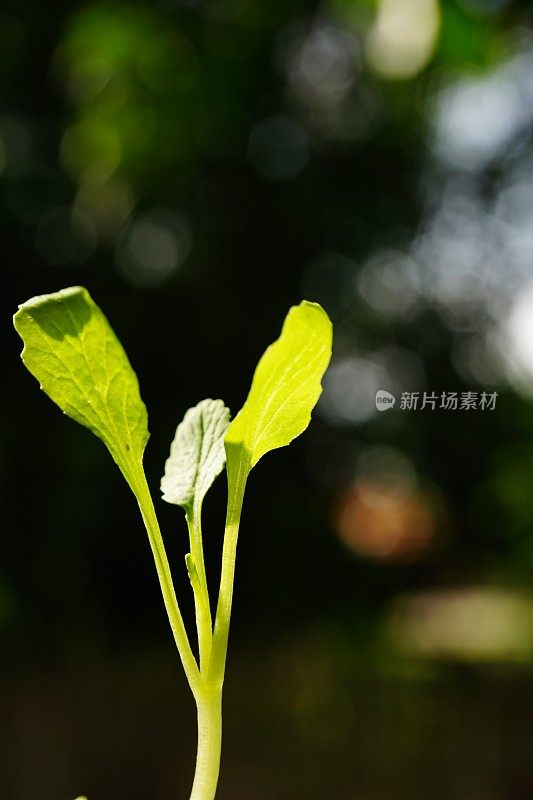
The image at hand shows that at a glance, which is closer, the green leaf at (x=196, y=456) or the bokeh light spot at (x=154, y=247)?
the green leaf at (x=196, y=456)

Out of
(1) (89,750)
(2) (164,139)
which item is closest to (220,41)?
(2) (164,139)

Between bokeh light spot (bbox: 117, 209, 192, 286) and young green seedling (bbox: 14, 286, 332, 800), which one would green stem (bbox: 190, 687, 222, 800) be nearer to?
young green seedling (bbox: 14, 286, 332, 800)

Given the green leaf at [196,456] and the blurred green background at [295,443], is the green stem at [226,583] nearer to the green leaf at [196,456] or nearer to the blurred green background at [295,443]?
the green leaf at [196,456]

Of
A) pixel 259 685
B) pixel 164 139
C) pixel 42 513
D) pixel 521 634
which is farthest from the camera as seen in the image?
pixel 521 634

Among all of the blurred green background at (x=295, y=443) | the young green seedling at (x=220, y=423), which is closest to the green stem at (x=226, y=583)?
the young green seedling at (x=220, y=423)

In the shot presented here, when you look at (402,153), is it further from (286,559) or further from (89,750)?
(89,750)

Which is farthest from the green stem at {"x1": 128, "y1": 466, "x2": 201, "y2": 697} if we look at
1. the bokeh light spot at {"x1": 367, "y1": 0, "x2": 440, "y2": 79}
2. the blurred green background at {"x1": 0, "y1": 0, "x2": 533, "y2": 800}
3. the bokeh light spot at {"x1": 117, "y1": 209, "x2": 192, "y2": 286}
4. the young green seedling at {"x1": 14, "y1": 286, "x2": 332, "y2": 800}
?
the bokeh light spot at {"x1": 117, "y1": 209, "x2": 192, "y2": 286}
